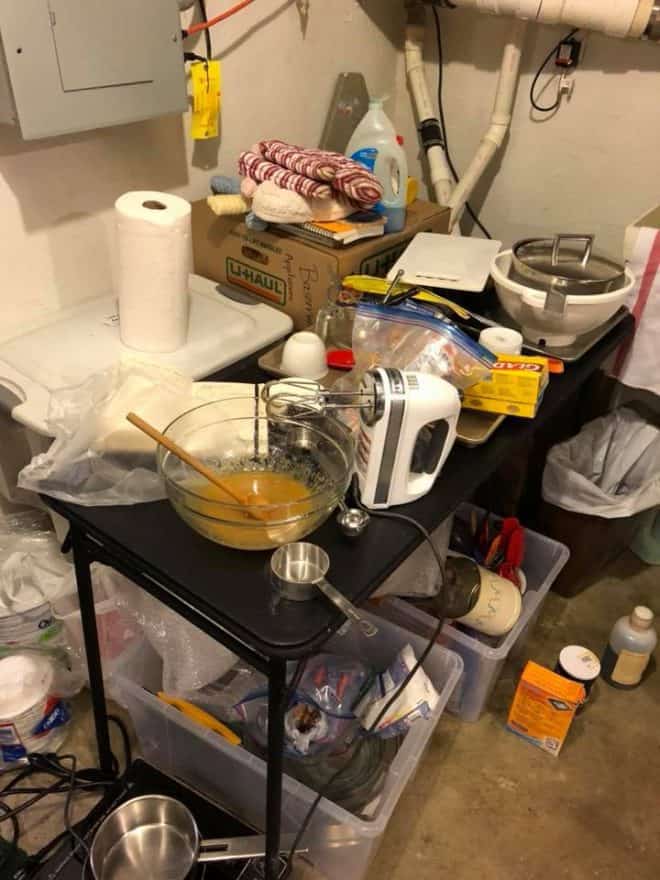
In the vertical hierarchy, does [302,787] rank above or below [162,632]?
below

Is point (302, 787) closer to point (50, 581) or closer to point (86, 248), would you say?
point (50, 581)

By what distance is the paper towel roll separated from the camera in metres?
1.05

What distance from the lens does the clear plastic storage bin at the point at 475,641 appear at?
1.33m

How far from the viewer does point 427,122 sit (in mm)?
1750

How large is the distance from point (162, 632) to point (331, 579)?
1.24 ft

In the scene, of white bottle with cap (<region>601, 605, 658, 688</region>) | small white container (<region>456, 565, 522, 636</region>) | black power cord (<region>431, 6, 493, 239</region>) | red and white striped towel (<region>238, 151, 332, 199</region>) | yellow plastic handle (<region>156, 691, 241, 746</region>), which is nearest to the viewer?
yellow plastic handle (<region>156, 691, 241, 746</region>)

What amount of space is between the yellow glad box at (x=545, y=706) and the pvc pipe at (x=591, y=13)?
1189 mm

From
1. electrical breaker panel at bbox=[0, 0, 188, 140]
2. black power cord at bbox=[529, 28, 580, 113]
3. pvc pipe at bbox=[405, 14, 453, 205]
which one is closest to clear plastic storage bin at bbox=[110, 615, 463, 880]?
electrical breaker panel at bbox=[0, 0, 188, 140]

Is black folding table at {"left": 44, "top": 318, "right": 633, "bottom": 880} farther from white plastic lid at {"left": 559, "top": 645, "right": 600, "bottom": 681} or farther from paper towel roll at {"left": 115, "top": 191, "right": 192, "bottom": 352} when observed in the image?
white plastic lid at {"left": 559, "top": 645, "right": 600, "bottom": 681}

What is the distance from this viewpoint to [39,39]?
100 cm

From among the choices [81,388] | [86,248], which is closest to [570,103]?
[86,248]

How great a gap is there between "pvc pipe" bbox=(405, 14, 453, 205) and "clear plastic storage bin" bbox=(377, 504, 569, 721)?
32.9 inches

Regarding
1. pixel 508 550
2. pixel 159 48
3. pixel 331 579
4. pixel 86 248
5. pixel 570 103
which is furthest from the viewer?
pixel 570 103

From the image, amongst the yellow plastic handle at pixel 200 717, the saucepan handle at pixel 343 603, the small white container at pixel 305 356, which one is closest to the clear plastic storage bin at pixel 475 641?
the yellow plastic handle at pixel 200 717
